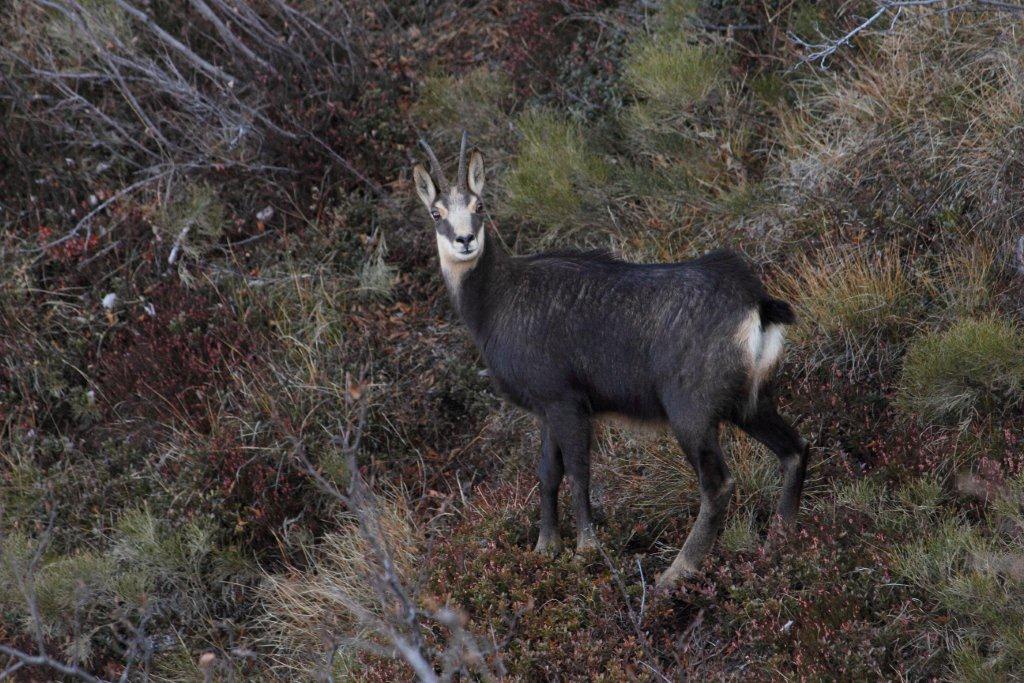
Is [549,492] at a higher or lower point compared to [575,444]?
lower

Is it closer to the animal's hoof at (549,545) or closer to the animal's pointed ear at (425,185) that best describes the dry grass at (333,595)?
the animal's hoof at (549,545)

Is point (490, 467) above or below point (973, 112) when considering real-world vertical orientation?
below

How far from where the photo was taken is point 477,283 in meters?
6.23

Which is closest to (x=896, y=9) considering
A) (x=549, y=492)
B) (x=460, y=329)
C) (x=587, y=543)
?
(x=460, y=329)

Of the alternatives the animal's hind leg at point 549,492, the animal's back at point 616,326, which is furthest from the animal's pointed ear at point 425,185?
the animal's hind leg at point 549,492

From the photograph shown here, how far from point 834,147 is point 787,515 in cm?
311

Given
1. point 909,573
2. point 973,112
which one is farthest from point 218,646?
point 973,112

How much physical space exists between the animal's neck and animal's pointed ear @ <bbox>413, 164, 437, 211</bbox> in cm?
41

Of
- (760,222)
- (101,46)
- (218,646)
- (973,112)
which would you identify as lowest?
(218,646)

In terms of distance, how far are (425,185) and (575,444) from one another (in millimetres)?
1787

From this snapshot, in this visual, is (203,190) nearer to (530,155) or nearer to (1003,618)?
(530,155)

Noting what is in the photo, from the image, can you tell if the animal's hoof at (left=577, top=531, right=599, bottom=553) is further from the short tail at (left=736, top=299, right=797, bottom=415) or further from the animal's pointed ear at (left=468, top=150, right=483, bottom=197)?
the animal's pointed ear at (left=468, top=150, right=483, bottom=197)

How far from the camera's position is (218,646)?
649 centimetres

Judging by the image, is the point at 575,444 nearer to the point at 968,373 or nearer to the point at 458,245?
the point at 458,245
